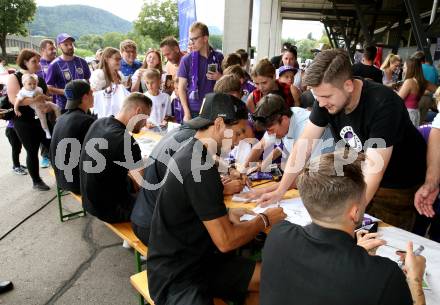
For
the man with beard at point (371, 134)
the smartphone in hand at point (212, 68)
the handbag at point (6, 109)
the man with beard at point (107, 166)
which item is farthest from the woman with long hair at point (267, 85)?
the handbag at point (6, 109)

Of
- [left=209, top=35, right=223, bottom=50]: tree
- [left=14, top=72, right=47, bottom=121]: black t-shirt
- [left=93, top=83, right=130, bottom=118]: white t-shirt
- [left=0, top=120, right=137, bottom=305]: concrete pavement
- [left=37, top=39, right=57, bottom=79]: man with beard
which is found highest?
[left=209, top=35, right=223, bottom=50]: tree

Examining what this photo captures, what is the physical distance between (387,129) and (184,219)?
118cm

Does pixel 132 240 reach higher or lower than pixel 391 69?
lower

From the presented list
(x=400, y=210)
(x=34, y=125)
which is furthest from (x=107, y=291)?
(x=34, y=125)

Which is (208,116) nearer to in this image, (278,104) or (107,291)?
(278,104)

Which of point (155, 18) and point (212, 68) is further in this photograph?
point (155, 18)

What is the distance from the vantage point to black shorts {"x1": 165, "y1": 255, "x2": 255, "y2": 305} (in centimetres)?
167

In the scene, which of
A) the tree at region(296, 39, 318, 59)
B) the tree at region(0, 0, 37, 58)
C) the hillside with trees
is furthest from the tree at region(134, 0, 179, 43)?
the hillside with trees

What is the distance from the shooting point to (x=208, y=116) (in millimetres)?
1816

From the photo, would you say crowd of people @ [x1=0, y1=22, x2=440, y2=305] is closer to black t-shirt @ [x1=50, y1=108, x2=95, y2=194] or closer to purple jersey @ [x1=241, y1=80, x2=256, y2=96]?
black t-shirt @ [x1=50, y1=108, x2=95, y2=194]

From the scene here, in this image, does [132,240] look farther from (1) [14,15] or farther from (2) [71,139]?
(1) [14,15]

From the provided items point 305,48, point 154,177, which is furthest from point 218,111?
point 305,48

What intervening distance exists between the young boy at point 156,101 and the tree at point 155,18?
35244 millimetres

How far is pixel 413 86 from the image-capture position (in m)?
4.75
